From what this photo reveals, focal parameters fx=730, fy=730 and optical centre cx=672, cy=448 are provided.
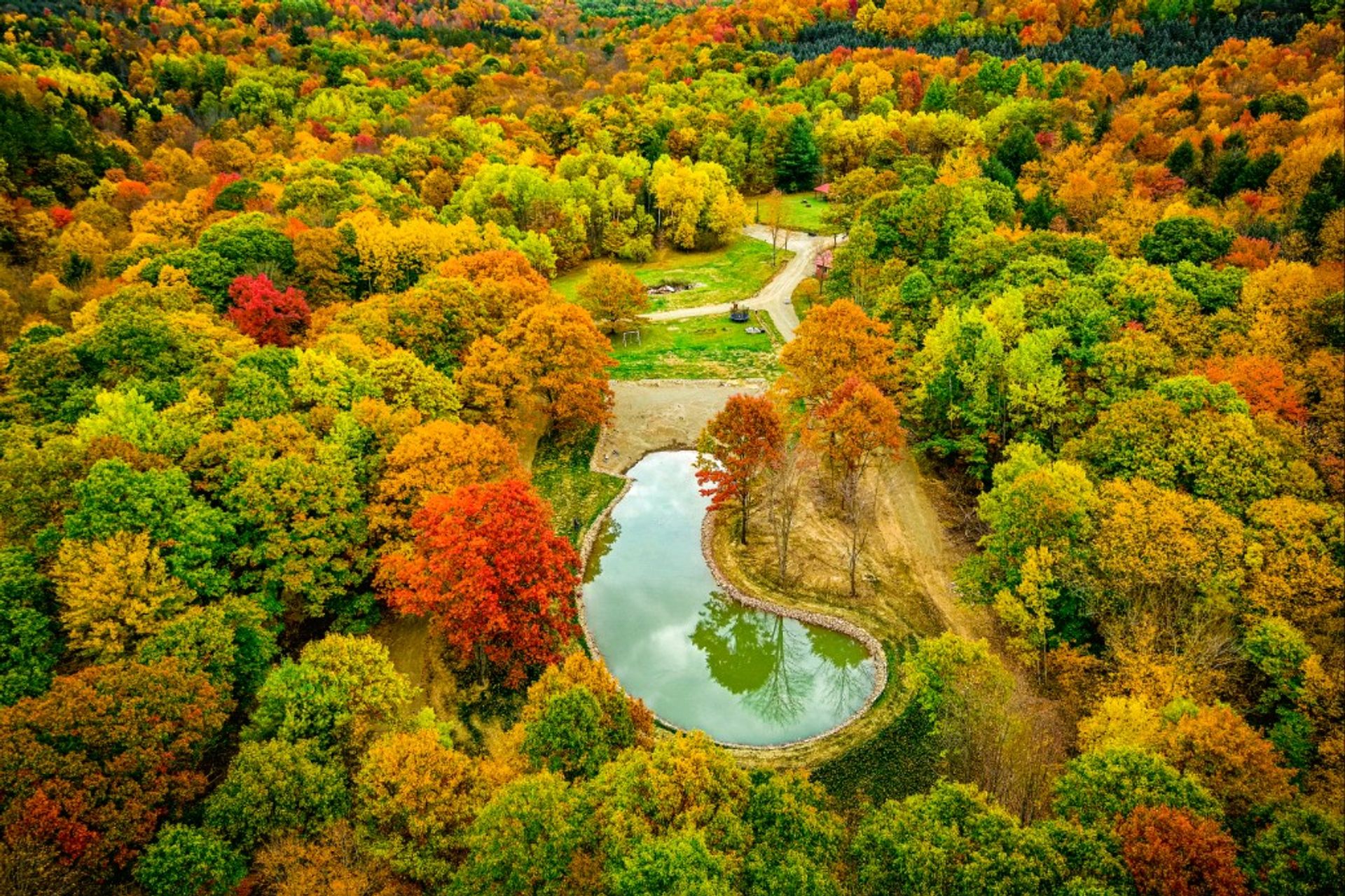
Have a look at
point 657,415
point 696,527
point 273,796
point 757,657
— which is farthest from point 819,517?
point 273,796

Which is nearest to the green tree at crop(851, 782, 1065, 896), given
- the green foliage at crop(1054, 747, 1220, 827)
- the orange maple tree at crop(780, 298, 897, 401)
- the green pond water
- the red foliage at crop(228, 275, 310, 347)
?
the green foliage at crop(1054, 747, 1220, 827)

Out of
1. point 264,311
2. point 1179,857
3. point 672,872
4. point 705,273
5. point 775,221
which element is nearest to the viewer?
point 672,872

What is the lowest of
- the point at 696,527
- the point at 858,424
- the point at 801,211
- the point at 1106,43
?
the point at 696,527

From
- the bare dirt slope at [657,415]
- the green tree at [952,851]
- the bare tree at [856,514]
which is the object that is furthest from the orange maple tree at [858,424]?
the green tree at [952,851]

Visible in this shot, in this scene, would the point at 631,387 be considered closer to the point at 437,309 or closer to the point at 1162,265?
the point at 437,309

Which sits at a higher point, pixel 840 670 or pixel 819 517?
pixel 819 517

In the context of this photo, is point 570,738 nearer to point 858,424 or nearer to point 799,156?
point 858,424

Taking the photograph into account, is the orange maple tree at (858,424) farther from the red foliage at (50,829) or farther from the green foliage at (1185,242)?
the red foliage at (50,829)
